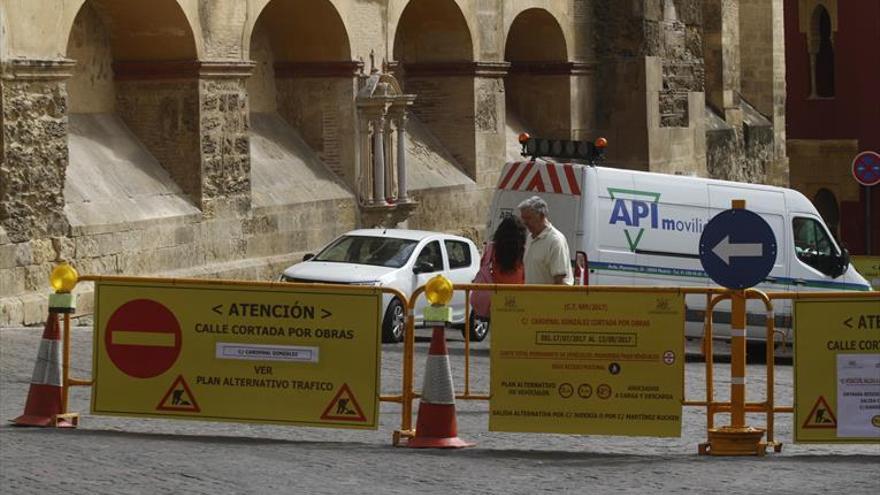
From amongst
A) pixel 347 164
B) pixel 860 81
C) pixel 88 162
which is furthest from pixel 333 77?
pixel 860 81

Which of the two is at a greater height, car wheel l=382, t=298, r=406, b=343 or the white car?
Answer: the white car

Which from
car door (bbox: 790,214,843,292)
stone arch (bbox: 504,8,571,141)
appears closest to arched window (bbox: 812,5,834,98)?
stone arch (bbox: 504,8,571,141)

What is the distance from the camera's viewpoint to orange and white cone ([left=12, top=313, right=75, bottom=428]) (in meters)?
13.4

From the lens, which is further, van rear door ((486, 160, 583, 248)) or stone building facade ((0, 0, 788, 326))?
stone building facade ((0, 0, 788, 326))

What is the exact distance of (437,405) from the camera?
1297 centimetres

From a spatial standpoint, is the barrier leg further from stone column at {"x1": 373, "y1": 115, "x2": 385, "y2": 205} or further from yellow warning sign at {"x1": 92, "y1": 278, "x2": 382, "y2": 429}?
stone column at {"x1": 373, "y1": 115, "x2": 385, "y2": 205}

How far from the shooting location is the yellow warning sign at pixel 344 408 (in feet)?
42.6

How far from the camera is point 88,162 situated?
24.3 metres

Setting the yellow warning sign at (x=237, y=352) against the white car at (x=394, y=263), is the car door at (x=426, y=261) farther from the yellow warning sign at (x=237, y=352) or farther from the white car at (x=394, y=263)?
the yellow warning sign at (x=237, y=352)

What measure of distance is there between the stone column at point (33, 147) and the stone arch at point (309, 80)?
20.4 ft

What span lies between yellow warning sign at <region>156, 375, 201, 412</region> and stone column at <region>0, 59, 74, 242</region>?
28.8ft

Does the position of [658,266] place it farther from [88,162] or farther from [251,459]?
[251,459]

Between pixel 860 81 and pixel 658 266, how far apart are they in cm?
3028

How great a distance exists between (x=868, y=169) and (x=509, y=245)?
1910 cm
